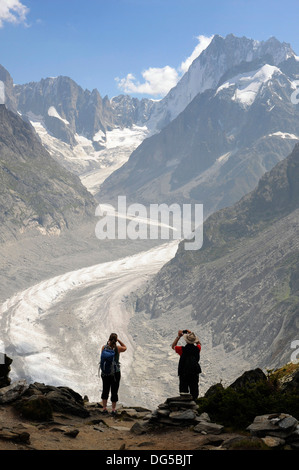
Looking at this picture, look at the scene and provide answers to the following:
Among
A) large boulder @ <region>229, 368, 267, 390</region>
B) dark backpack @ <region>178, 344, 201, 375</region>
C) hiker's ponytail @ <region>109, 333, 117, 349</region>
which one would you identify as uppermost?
hiker's ponytail @ <region>109, 333, 117, 349</region>

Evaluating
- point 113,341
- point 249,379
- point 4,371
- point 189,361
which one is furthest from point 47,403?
point 249,379

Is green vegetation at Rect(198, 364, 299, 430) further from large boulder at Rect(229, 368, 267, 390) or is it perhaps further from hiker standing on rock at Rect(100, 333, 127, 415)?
hiker standing on rock at Rect(100, 333, 127, 415)

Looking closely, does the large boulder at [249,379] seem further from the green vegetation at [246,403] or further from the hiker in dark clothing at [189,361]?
the hiker in dark clothing at [189,361]

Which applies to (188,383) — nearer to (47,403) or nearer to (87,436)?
(87,436)

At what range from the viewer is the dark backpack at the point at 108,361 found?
26078mm

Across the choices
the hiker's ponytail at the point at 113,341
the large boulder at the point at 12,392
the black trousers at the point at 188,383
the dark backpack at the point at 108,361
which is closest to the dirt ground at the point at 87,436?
the large boulder at the point at 12,392

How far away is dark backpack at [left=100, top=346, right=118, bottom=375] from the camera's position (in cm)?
2608

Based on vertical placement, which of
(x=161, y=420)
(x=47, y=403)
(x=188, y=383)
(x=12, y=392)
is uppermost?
(x=188, y=383)

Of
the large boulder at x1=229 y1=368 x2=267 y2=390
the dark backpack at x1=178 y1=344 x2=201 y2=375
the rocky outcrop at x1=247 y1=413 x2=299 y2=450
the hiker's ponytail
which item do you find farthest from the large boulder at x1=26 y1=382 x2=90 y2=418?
the rocky outcrop at x1=247 y1=413 x2=299 y2=450

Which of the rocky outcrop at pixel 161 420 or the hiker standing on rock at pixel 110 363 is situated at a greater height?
the hiker standing on rock at pixel 110 363

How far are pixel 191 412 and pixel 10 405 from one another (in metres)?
9.63

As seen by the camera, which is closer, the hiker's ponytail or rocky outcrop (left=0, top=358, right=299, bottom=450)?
rocky outcrop (left=0, top=358, right=299, bottom=450)

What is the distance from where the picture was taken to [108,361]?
26.2 meters
